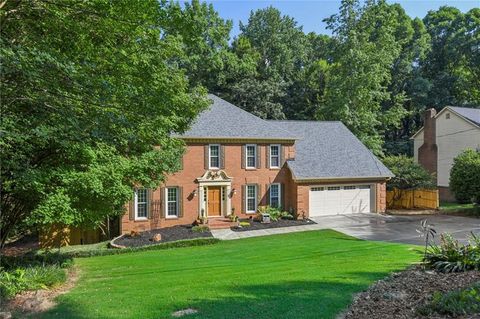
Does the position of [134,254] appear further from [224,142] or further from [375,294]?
[375,294]

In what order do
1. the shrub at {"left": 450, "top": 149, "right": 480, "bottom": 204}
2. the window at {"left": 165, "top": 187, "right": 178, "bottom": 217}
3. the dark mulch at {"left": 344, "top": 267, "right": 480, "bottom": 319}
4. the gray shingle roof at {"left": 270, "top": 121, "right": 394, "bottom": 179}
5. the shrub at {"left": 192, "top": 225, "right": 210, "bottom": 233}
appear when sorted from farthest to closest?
the shrub at {"left": 450, "top": 149, "right": 480, "bottom": 204} → the gray shingle roof at {"left": 270, "top": 121, "right": 394, "bottom": 179} → the window at {"left": 165, "top": 187, "right": 178, "bottom": 217} → the shrub at {"left": 192, "top": 225, "right": 210, "bottom": 233} → the dark mulch at {"left": 344, "top": 267, "right": 480, "bottom": 319}

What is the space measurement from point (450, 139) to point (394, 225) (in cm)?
1691

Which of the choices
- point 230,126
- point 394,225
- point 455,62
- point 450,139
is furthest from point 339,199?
point 455,62

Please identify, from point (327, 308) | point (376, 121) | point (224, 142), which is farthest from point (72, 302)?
point (376, 121)

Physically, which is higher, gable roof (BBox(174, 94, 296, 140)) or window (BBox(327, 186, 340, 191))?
gable roof (BBox(174, 94, 296, 140))

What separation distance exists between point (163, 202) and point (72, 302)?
548 inches

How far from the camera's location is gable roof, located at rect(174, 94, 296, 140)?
23.0 meters

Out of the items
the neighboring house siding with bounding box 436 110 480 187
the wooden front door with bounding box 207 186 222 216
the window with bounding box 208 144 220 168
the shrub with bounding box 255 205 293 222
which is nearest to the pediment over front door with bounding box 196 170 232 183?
the window with bounding box 208 144 220 168

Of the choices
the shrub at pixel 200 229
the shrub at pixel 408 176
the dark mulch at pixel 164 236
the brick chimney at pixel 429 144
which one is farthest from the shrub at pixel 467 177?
the dark mulch at pixel 164 236

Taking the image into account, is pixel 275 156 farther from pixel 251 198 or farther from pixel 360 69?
pixel 360 69

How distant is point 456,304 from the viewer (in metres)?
5.72

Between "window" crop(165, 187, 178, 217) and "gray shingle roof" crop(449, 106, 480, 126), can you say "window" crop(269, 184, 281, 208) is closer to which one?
"window" crop(165, 187, 178, 217)

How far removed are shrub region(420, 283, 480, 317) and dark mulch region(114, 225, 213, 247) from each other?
562 inches

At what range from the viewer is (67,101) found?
7.66 metres
